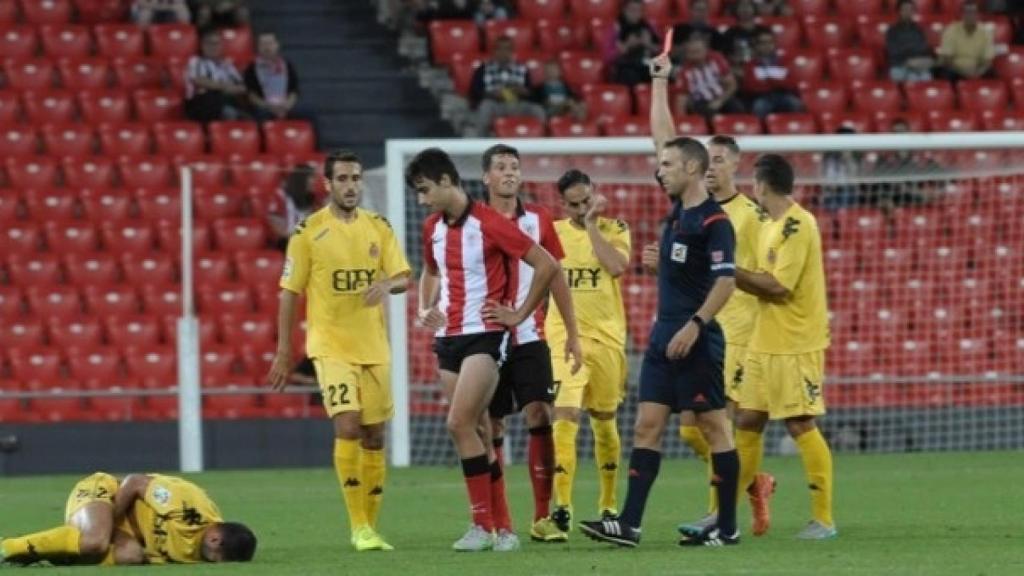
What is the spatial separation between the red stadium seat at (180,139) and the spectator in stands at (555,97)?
304 cm

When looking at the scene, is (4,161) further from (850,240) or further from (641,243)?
(850,240)

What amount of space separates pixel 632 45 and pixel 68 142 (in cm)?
601

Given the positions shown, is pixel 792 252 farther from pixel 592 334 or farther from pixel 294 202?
pixel 294 202

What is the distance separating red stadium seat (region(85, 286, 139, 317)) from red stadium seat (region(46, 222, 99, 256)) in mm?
600

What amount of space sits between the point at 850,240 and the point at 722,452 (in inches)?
388

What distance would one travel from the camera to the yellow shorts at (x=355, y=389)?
13.0 m

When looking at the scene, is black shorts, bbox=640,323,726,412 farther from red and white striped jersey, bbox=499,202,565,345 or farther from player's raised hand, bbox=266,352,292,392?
player's raised hand, bbox=266,352,292,392

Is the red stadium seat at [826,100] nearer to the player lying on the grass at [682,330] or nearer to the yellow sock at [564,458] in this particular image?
the yellow sock at [564,458]

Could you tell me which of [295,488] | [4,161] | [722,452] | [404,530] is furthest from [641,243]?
[722,452]

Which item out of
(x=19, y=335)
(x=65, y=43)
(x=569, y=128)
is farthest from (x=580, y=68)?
(x=19, y=335)

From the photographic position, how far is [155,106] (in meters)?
25.1

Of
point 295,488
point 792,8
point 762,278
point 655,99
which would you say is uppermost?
point 792,8

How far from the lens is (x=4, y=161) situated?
24.3 m

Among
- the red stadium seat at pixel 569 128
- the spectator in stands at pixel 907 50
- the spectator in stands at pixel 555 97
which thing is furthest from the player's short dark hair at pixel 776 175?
the spectator in stands at pixel 907 50
